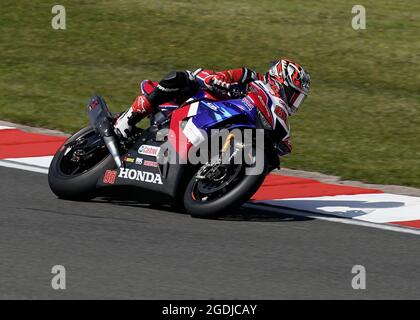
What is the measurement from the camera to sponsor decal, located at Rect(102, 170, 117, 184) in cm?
1039

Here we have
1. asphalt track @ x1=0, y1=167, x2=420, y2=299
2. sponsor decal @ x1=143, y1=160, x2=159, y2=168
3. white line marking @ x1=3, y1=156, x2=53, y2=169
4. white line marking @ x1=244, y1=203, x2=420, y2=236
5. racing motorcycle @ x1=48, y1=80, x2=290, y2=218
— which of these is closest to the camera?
asphalt track @ x1=0, y1=167, x2=420, y2=299

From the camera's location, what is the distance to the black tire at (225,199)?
9.69 meters


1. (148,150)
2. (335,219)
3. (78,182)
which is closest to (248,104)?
(148,150)

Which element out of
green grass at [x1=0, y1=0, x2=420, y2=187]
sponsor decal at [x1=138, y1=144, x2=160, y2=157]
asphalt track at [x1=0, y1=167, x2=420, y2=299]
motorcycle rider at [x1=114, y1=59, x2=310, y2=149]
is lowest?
asphalt track at [x1=0, y1=167, x2=420, y2=299]

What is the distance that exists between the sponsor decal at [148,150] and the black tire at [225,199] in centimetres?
43

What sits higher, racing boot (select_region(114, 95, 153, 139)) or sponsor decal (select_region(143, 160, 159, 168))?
racing boot (select_region(114, 95, 153, 139))

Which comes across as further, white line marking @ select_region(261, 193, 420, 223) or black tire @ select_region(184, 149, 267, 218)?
white line marking @ select_region(261, 193, 420, 223)

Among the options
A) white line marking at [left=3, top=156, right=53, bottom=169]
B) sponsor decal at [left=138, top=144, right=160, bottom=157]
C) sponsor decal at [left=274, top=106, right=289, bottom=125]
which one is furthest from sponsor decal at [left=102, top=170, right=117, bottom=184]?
white line marking at [left=3, top=156, right=53, bottom=169]

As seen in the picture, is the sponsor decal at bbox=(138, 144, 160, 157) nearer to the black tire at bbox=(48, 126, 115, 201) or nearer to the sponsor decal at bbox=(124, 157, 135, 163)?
the sponsor decal at bbox=(124, 157, 135, 163)

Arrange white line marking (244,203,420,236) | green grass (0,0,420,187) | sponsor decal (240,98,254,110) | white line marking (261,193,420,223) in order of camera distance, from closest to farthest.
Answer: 1. sponsor decal (240,98,254,110)
2. white line marking (244,203,420,236)
3. white line marking (261,193,420,223)
4. green grass (0,0,420,187)

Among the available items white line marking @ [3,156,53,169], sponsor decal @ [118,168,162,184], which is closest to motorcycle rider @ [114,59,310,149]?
sponsor decal @ [118,168,162,184]

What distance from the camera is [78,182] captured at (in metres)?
10.5

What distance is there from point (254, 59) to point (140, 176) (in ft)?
28.7
